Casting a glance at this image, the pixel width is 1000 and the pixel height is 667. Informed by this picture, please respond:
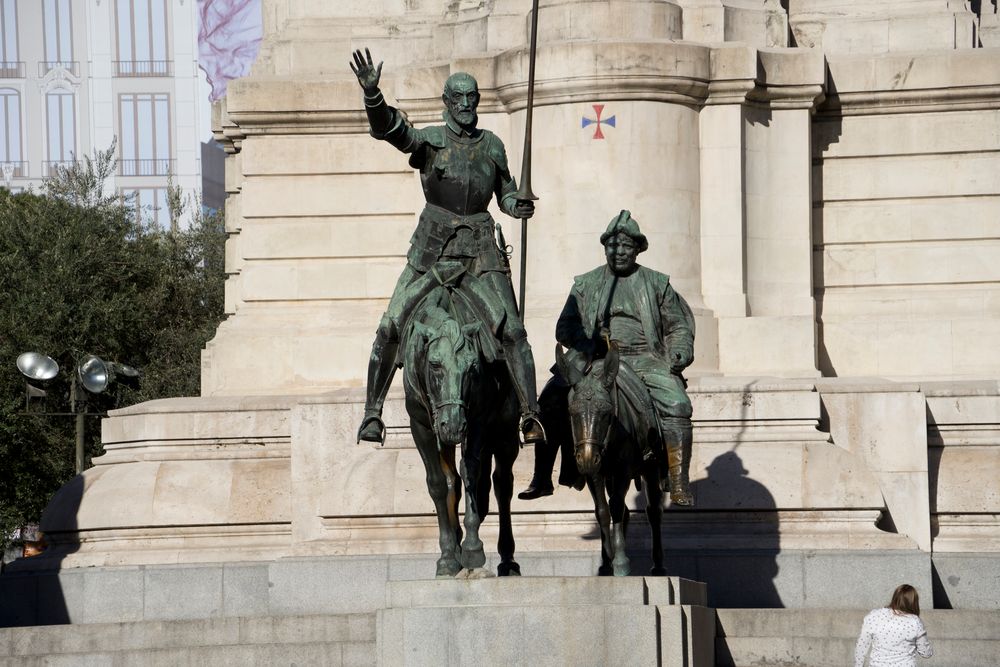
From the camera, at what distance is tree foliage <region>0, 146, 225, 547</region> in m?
40.2

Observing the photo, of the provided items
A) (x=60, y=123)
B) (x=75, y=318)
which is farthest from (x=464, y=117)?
(x=60, y=123)

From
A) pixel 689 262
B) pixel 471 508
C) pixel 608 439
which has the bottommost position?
pixel 471 508

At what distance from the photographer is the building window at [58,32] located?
8925cm

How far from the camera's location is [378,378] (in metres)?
21.0

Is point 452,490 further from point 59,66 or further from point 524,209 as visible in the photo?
point 59,66

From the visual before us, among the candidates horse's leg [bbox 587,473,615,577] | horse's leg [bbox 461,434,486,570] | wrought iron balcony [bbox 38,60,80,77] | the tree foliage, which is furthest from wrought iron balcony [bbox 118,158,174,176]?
horse's leg [bbox 461,434,486,570]

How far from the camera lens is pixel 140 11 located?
294ft

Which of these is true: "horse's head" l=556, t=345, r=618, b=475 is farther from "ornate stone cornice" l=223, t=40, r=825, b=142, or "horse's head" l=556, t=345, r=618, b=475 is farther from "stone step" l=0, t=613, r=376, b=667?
"ornate stone cornice" l=223, t=40, r=825, b=142

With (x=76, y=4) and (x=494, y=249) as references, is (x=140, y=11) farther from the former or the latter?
(x=494, y=249)

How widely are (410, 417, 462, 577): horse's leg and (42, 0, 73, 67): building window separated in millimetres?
70968

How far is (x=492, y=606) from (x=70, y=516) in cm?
861

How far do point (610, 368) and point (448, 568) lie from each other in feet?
6.84

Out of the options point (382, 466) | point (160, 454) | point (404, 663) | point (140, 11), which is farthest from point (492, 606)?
point (140, 11)

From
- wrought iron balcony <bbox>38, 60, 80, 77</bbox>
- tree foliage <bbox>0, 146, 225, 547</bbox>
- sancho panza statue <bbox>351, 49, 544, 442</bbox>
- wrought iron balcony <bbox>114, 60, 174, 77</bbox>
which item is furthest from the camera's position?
wrought iron balcony <bbox>114, 60, 174, 77</bbox>
